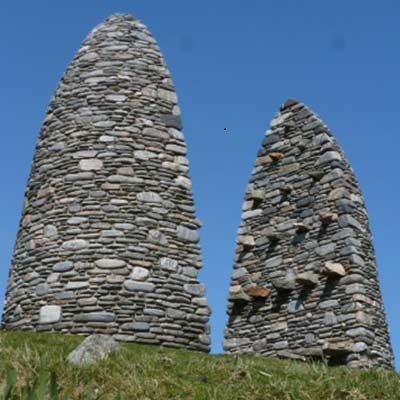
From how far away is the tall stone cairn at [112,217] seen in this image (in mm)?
12188

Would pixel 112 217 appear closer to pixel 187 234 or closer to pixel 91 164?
pixel 91 164

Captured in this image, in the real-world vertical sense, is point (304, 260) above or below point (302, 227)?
below

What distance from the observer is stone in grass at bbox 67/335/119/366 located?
291 inches

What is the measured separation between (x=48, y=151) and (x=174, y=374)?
24.4ft

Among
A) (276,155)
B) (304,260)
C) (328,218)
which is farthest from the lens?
(276,155)

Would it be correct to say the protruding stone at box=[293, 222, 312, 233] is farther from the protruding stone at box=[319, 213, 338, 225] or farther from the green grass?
the green grass

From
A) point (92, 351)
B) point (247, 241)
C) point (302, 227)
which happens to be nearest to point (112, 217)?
point (302, 227)

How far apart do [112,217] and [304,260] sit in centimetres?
436

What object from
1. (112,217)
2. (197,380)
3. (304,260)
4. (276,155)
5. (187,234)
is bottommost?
(197,380)

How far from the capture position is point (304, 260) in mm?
15375

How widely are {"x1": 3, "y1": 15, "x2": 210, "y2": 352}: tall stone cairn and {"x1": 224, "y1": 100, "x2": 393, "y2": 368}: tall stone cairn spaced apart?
9.22 ft

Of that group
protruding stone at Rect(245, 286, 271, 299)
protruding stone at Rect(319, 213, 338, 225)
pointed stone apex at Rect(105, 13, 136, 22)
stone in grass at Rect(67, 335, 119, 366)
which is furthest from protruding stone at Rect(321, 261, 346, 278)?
stone in grass at Rect(67, 335, 119, 366)

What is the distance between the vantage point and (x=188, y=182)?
44.3 ft

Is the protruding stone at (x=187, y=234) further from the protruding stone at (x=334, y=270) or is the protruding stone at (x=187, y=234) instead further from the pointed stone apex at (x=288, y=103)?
the pointed stone apex at (x=288, y=103)
